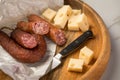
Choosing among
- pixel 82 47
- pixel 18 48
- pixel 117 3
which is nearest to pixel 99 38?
pixel 82 47

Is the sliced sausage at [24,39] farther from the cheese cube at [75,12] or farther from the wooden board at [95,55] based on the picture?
the cheese cube at [75,12]

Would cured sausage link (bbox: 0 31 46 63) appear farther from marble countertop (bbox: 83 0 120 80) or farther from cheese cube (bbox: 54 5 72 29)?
marble countertop (bbox: 83 0 120 80)

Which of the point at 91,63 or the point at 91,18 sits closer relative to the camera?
the point at 91,63

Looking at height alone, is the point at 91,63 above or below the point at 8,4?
below

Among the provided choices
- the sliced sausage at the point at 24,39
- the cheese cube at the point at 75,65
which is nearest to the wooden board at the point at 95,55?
the cheese cube at the point at 75,65

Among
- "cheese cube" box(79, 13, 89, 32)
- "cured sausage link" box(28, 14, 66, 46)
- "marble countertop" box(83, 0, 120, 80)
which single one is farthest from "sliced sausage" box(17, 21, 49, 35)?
"marble countertop" box(83, 0, 120, 80)

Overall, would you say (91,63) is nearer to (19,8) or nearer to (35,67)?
(35,67)

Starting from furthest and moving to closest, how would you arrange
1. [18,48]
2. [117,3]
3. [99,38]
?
[117,3], [99,38], [18,48]

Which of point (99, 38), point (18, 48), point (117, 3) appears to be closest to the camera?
point (18, 48)
